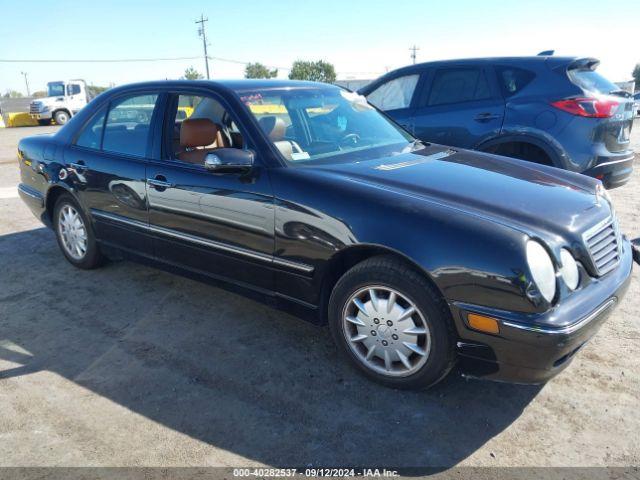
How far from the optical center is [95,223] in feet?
14.2

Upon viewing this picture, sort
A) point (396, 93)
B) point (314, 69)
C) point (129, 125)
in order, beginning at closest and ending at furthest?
point (129, 125) → point (396, 93) → point (314, 69)

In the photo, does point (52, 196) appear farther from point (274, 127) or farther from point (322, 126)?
point (322, 126)

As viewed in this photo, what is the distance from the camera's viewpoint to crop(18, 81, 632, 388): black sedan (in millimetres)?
2396

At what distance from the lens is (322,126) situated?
3.70 metres

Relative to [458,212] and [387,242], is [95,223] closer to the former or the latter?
[387,242]

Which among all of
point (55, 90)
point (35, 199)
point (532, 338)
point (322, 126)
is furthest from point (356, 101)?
point (55, 90)

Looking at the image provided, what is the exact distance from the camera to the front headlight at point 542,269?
90.8 inches

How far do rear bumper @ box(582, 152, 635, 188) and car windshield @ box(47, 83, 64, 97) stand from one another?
28.3 m

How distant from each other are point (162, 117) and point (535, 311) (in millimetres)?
2829

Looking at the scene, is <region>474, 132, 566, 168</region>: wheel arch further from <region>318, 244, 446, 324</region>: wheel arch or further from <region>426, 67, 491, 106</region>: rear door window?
<region>318, 244, 446, 324</region>: wheel arch

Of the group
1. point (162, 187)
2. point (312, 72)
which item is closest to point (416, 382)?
point (162, 187)

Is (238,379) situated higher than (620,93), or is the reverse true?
(620,93)

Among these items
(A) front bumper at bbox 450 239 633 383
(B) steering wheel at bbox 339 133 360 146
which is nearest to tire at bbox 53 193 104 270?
(B) steering wheel at bbox 339 133 360 146

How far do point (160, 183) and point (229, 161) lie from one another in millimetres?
810
